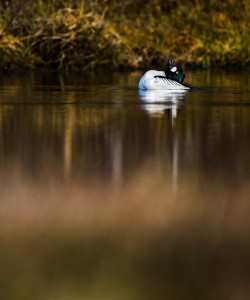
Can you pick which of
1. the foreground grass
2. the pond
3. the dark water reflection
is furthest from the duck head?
the foreground grass

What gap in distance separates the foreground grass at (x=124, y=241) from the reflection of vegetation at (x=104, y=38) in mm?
16527

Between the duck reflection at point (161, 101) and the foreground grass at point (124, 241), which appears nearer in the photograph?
the foreground grass at point (124, 241)

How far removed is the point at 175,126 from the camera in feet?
39.8

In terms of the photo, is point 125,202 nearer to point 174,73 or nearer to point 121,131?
point 121,131

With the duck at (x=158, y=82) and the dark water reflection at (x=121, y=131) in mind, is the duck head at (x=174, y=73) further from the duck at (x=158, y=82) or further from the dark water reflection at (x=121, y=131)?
the dark water reflection at (x=121, y=131)

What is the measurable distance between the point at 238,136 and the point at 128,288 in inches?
233

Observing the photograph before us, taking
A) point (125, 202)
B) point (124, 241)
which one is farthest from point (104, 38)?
point (124, 241)

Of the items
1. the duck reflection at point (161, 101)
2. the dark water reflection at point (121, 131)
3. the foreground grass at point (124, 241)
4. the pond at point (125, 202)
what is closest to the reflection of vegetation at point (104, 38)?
the dark water reflection at point (121, 131)

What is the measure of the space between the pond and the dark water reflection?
0.6 inches

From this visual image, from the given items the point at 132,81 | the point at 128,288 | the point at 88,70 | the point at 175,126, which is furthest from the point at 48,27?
the point at 128,288

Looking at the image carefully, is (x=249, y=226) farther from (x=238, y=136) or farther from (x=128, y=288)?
(x=238, y=136)

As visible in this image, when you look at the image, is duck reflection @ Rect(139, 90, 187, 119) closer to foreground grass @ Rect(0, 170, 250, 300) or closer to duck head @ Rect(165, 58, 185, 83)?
duck head @ Rect(165, 58, 185, 83)

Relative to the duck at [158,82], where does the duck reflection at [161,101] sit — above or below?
below

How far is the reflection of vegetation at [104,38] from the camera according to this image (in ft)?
81.8
